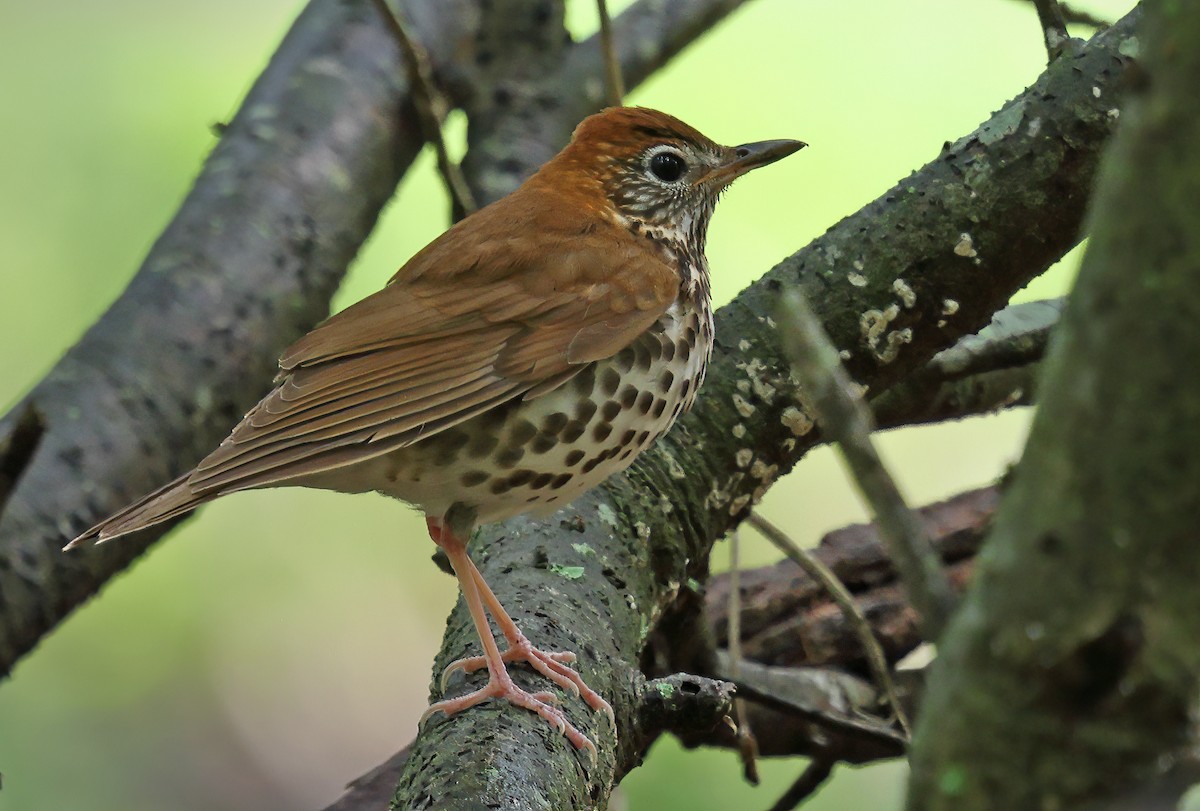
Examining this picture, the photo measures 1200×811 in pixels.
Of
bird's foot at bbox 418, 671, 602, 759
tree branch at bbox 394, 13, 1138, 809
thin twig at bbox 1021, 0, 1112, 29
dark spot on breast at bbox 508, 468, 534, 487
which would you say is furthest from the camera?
thin twig at bbox 1021, 0, 1112, 29

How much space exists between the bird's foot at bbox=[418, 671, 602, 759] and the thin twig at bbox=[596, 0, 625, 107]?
7.48ft

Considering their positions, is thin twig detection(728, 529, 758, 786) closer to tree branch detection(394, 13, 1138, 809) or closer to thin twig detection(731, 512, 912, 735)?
thin twig detection(731, 512, 912, 735)

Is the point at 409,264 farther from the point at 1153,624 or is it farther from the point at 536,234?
the point at 1153,624

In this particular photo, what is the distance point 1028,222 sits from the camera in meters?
3.27

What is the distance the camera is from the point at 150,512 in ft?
9.10

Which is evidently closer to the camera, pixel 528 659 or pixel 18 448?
pixel 18 448

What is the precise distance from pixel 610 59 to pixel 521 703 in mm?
2572

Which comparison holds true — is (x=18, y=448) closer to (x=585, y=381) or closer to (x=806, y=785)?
(x=585, y=381)

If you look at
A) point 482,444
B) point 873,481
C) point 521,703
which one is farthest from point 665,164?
point 873,481

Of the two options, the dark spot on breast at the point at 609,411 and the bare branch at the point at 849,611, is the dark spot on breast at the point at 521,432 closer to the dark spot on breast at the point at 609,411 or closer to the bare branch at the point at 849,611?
the dark spot on breast at the point at 609,411

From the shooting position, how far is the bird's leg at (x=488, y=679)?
2604 mm

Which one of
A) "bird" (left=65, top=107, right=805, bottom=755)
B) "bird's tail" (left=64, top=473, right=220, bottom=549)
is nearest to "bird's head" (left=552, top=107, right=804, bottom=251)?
"bird" (left=65, top=107, right=805, bottom=755)

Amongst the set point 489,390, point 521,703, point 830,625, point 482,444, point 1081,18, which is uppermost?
point 1081,18

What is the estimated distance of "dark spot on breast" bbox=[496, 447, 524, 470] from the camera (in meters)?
3.08
